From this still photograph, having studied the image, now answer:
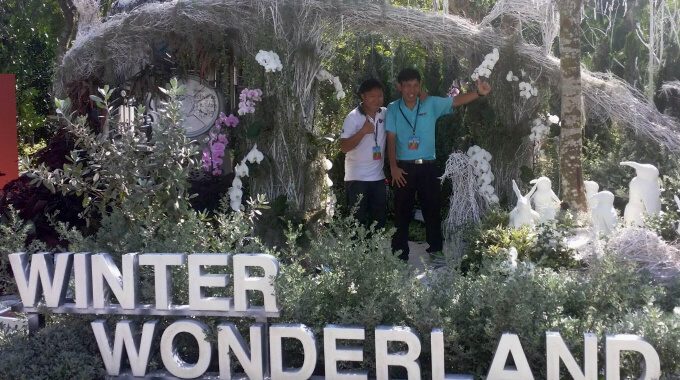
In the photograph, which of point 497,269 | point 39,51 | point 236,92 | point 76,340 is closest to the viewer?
point 497,269

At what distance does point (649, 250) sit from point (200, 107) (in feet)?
16.1

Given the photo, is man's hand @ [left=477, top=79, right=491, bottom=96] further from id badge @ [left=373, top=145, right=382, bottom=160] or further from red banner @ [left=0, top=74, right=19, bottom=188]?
red banner @ [left=0, top=74, right=19, bottom=188]

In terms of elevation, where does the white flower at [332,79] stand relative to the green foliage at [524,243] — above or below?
above

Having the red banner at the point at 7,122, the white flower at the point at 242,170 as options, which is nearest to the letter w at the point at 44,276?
the white flower at the point at 242,170

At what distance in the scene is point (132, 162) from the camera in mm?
4809

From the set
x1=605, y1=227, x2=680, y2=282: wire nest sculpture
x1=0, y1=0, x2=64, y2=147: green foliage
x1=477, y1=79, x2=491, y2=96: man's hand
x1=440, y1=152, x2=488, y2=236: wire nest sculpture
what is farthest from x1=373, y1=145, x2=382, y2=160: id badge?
x1=0, y1=0, x2=64, y2=147: green foliage

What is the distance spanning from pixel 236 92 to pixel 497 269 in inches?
194

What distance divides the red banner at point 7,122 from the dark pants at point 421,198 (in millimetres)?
4104

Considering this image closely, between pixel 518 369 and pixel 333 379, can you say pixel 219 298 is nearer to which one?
pixel 333 379

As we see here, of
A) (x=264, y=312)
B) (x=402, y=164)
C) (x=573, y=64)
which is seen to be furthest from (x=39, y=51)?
(x=264, y=312)

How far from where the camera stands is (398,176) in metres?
6.63

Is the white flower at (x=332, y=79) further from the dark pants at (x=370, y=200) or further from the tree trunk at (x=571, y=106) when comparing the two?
the tree trunk at (x=571, y=106)

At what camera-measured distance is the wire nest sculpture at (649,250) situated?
5.02m

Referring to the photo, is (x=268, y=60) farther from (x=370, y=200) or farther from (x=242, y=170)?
(x=370, y=200)
